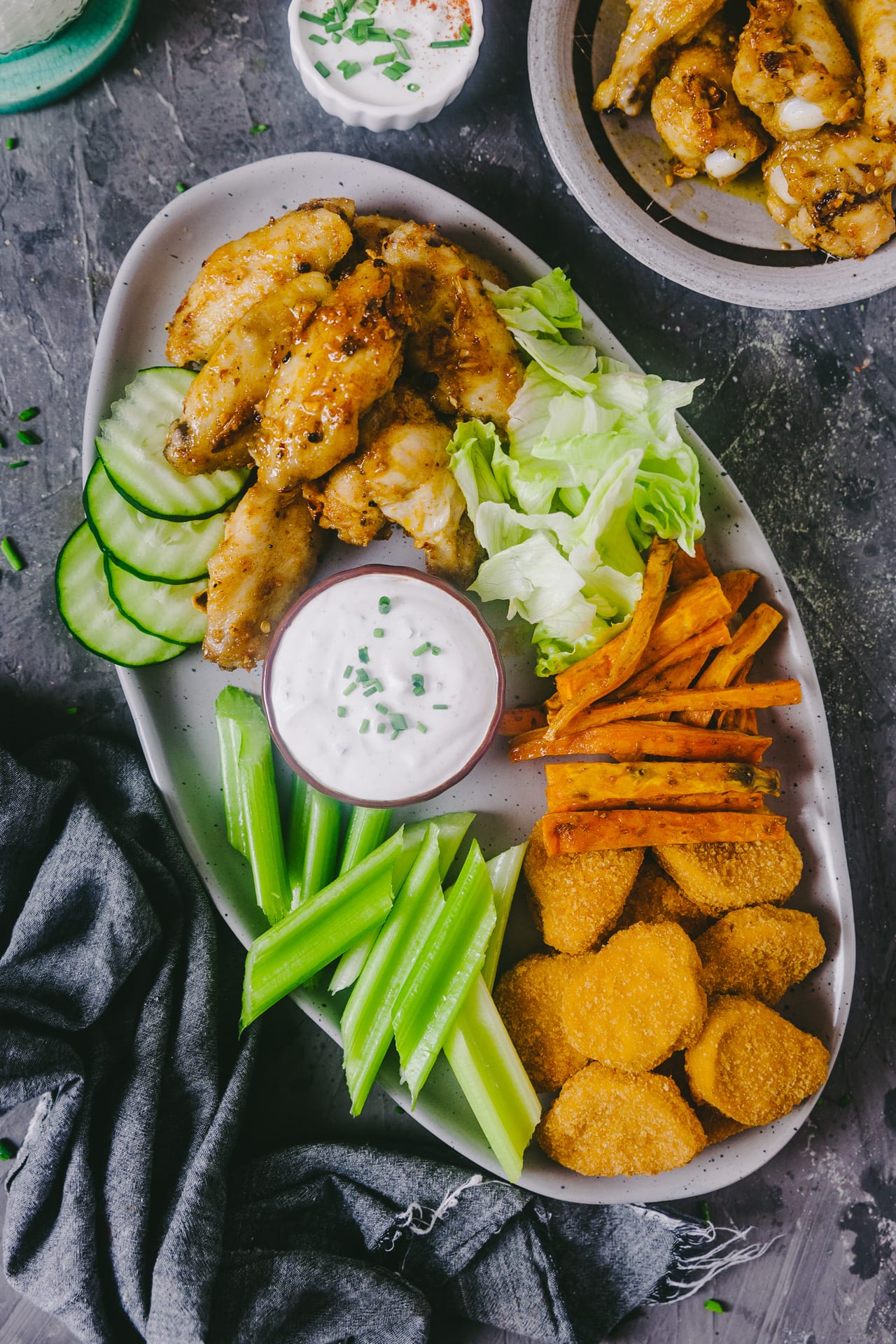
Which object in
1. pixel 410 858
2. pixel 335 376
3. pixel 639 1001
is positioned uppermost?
pixel 335 376

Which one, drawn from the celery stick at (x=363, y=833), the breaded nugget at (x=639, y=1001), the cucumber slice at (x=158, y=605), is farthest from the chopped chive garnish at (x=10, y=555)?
the breaded nugget at (x=639, y=1001)

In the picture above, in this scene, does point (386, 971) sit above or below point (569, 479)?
below

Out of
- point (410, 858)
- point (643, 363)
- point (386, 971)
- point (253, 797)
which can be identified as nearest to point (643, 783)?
point (410, 858)

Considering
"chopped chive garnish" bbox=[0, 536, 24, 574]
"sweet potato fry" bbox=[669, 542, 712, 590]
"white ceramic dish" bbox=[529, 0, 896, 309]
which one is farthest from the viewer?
"chopped chive garnish" bbox=[0, 536, 24, 574]

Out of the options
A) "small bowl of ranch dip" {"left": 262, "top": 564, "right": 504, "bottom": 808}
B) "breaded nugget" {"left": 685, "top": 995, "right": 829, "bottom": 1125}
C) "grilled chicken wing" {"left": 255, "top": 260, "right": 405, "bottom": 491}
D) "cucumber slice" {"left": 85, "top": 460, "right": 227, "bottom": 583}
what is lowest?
"breaded nugget" {"left": 685, "top": 995, "right": 829, "bottom": 1125}

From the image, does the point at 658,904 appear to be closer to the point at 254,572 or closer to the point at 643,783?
the point at 643,783

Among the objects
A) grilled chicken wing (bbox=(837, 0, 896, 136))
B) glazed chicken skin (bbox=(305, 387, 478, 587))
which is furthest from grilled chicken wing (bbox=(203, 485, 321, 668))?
grilled chicken wing (bbox=(837, 0, 896, 136))

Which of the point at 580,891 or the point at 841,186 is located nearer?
the point at 841,186

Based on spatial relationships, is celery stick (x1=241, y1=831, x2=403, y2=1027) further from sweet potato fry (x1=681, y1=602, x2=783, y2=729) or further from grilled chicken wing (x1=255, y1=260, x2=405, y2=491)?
grilled chicken wing (x1=255, y1=260, x2=405, y2=491)
